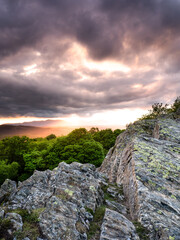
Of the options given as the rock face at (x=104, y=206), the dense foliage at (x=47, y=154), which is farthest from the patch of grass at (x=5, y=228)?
the dense foliage at (x=47, y=154)

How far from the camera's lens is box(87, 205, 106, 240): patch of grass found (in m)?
7.89

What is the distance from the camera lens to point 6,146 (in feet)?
159

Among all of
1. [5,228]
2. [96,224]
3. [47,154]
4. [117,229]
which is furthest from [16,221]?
[47,154]

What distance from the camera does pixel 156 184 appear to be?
1113 centimetres

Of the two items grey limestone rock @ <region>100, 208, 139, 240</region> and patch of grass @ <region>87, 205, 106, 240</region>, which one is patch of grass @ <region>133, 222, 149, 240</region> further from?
patch of grass @ <region>87, 205, 106, 240</region>

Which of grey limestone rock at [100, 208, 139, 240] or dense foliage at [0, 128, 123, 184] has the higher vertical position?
grey limestone rock at [100, 208, 139, 240]

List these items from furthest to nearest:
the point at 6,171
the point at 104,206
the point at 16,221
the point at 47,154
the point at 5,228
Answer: the point at 47,154, the point at 6,171, the point at 104,206, the point at 16,221, the point at 5,228

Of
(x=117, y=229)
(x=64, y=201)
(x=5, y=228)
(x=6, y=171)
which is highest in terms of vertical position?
(x=5, y=228)

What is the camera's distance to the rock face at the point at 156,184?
8375 millimetres

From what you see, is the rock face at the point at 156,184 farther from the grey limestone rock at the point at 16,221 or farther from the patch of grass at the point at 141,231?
the grey limestone rock at the point at 16,221

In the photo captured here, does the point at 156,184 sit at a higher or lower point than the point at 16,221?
higher

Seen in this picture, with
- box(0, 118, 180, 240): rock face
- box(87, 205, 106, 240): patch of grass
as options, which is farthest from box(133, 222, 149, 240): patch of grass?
box(87, 205, 106, 240): patch of grass

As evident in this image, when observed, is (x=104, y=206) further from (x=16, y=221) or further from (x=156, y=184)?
(x=16, y=221)

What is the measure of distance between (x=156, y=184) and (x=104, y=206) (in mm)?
4543
